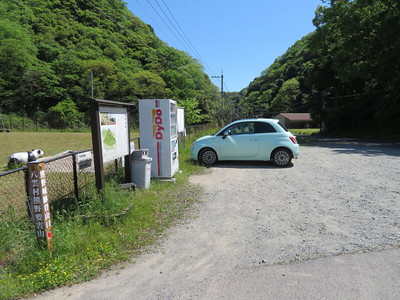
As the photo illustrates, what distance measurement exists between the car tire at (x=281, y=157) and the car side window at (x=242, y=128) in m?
1.18

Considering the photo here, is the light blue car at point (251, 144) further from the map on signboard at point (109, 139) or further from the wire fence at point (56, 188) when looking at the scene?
the map on signboard at point (109, 139)

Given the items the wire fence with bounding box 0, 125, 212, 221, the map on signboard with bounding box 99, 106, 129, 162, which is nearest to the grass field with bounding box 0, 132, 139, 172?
the wire fence with bounding box 0, 125, 212, 221

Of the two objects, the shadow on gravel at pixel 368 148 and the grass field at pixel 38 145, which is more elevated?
the grass field at pixel 38 145

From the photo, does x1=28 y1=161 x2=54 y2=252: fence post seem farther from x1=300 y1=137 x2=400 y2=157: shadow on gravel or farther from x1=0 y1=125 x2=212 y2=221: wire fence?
x1=300 y1=137 x2=400 y2=157: shadow on gravel

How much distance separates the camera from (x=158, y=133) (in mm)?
7449

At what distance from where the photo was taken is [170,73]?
208 feet

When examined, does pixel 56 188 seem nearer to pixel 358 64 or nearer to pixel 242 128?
pixel 242 128

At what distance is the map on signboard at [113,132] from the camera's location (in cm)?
501

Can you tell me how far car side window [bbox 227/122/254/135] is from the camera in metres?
9.85

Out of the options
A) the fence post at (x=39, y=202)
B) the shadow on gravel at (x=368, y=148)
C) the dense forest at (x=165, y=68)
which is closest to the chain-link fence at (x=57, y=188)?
the fence post at (x=39, y=202)

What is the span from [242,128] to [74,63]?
57766 millimetres

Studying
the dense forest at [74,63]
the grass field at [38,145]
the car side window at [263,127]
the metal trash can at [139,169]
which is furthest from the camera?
the dense forest at [74,63]

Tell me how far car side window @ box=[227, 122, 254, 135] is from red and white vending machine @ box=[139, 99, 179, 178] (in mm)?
3115

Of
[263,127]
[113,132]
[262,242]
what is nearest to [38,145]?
[263,127]
